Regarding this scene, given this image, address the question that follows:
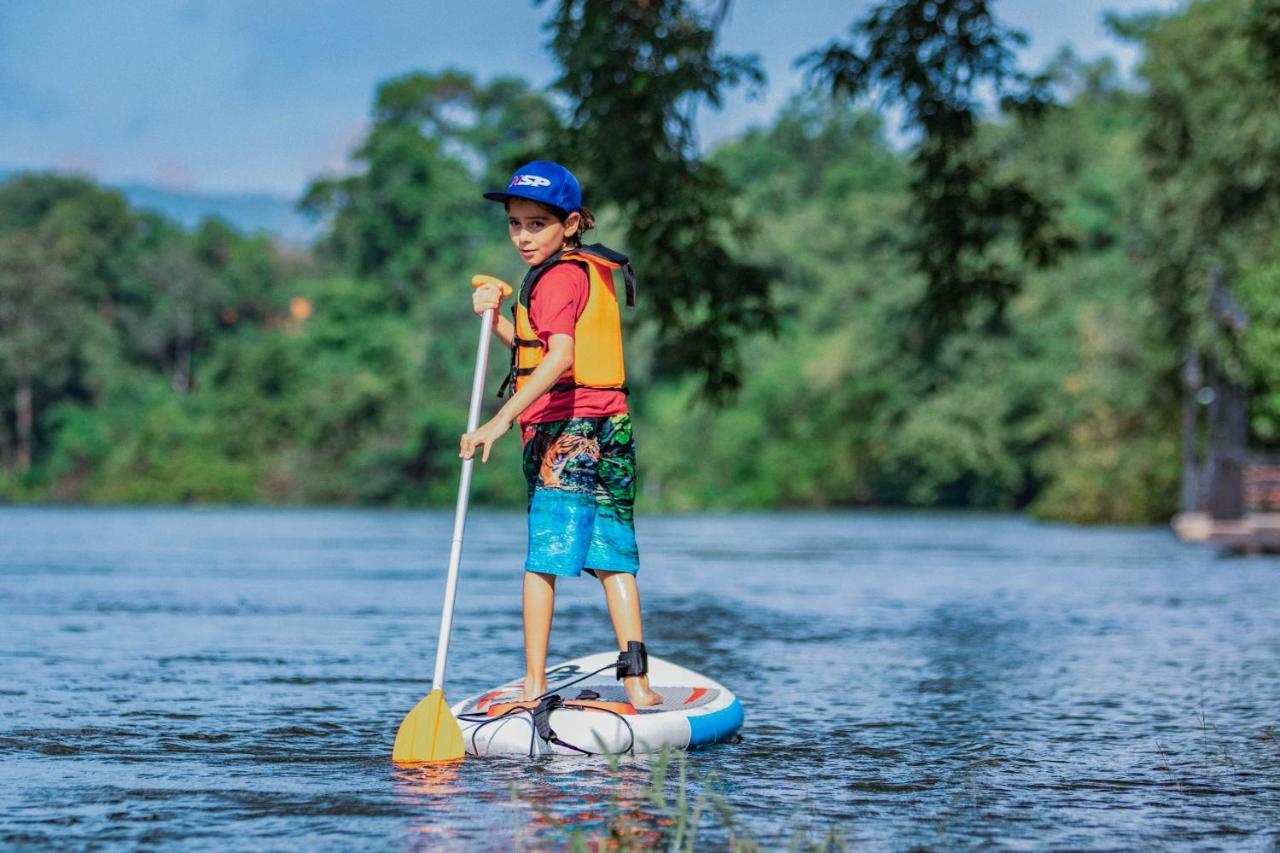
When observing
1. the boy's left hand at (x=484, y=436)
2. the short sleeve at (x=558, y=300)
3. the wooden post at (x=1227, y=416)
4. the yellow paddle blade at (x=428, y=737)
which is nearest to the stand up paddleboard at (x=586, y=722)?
the yellow paddle blade at (x=428, y=737)

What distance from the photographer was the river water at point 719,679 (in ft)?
17.5

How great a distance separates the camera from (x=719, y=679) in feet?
31.5

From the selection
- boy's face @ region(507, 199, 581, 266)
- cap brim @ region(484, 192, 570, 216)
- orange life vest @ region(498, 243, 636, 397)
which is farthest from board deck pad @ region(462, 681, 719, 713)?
cap brim @ region(484, 192, 570, 216)

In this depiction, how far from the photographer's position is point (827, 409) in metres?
68.8

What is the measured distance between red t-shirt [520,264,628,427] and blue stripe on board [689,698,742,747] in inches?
43.7

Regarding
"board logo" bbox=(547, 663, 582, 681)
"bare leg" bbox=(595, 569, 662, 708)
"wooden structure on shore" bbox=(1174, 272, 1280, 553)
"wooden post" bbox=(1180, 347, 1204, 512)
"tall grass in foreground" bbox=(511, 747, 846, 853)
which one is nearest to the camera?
"tall grass in foreground" bbox=(511, 747, 846, 853)

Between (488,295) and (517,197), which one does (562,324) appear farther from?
(517,197)

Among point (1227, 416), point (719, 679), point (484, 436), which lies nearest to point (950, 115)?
point (719, 679)

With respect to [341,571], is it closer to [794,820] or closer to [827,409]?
[794,820]

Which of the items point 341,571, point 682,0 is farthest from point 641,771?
point 341,571

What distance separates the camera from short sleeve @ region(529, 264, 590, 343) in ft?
22.1

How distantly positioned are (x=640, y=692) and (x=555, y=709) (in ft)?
1.47

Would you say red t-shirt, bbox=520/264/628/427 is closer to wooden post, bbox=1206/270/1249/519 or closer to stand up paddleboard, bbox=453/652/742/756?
stand up paddleboard, bbox=453/652/742/756

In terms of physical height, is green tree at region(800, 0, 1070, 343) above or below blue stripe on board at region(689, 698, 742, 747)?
above
